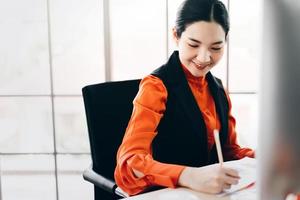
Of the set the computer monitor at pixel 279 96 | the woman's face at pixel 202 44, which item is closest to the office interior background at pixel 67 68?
the woman's face at pixel 202 44

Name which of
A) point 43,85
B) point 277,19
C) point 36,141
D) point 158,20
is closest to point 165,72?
point 277,19

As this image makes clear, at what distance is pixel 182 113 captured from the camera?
1171mm

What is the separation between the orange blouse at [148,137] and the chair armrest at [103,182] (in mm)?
48

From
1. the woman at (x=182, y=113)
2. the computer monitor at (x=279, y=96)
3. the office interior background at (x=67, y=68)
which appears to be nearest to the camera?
the computer monitor at (x=279, y=96)

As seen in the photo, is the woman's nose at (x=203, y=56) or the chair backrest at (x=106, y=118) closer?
the woman's nose at (x=203, y=56)

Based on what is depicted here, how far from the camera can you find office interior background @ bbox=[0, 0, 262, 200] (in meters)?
2.37

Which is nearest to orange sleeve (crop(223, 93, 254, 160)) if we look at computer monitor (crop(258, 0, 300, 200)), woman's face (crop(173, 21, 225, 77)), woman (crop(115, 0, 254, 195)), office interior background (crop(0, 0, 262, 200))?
woman (crop(115, 0, 254, 195))

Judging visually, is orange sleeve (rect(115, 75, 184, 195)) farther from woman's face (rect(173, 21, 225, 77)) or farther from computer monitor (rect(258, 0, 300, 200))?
computer monitor (rect(258, 0, 300, 200))

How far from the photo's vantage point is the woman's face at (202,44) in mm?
1092

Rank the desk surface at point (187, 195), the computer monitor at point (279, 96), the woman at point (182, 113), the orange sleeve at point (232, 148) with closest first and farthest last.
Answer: the computer monitor at point (279, 96), the desk surface at point (187, 195), the woman at point (182, 113), the orange sleeve at point (232, 148)

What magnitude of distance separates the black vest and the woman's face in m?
0.07

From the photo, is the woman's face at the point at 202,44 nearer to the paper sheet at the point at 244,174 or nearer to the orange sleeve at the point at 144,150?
the orange sleeve at the point at 144,150

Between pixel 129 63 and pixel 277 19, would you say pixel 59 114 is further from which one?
pixel 277 19

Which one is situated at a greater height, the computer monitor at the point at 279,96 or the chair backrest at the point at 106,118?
the computer monitor at the point at 279,96
